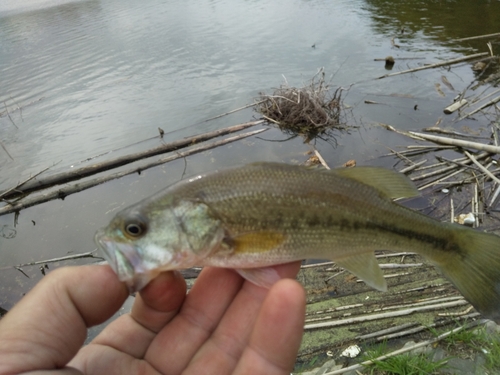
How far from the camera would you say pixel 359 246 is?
2764 millimetres

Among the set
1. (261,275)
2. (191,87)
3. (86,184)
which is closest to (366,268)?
(261,275)

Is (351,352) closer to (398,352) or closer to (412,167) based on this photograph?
(398,352)

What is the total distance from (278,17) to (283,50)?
8.07 metres

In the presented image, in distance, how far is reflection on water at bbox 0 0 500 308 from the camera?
355 inches

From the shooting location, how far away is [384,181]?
9.21ft

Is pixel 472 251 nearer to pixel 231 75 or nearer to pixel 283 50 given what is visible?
pixel 231 75

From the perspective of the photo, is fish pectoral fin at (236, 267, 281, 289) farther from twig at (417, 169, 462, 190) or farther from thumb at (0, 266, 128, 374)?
twig at (417, 169, 462, 190)

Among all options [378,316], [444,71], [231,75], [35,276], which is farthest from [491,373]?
[231,75]

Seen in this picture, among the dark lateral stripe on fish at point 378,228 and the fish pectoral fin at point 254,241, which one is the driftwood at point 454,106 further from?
the fish pectoral fin at point 254,241

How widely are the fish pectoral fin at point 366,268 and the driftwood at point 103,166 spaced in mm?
8173

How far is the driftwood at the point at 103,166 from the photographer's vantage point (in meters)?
9.18

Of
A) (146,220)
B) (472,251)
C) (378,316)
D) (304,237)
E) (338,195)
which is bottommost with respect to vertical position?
(378,316)

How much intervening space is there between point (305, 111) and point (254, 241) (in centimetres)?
900

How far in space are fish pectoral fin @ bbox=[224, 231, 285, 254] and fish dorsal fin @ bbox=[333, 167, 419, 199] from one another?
722 mm
